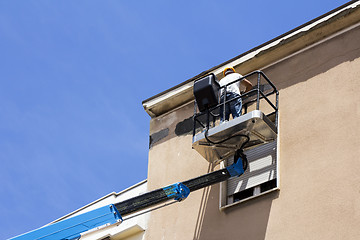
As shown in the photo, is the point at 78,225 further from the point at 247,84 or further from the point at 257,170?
the point at 247,84

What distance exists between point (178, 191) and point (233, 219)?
1.16 meters

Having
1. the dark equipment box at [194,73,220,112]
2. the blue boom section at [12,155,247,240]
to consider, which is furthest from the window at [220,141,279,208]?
the dark equipment box at [194,73,220,112]

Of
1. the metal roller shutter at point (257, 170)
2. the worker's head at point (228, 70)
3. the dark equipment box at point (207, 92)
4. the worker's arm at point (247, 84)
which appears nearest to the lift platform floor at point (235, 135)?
the metal roller shutter at point (257, 170)

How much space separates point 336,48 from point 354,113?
5.35ft

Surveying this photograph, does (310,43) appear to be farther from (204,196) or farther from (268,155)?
(204,196)

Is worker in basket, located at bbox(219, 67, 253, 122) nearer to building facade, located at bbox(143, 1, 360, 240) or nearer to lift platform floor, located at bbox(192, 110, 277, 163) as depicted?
lift platform floor, located at bbox(192, 110, 277, 163)

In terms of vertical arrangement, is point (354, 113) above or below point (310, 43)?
below

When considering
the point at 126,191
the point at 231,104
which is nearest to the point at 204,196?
the point at 231,104

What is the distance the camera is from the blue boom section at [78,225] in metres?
12.4

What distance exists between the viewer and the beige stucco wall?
1030cm

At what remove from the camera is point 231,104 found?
40.0ft

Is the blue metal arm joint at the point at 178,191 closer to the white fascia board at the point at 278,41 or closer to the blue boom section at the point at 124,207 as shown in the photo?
the blue boom section at the point at 124,207

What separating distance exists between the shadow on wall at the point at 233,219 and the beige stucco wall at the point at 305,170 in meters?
0.02

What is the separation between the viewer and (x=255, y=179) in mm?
11883
